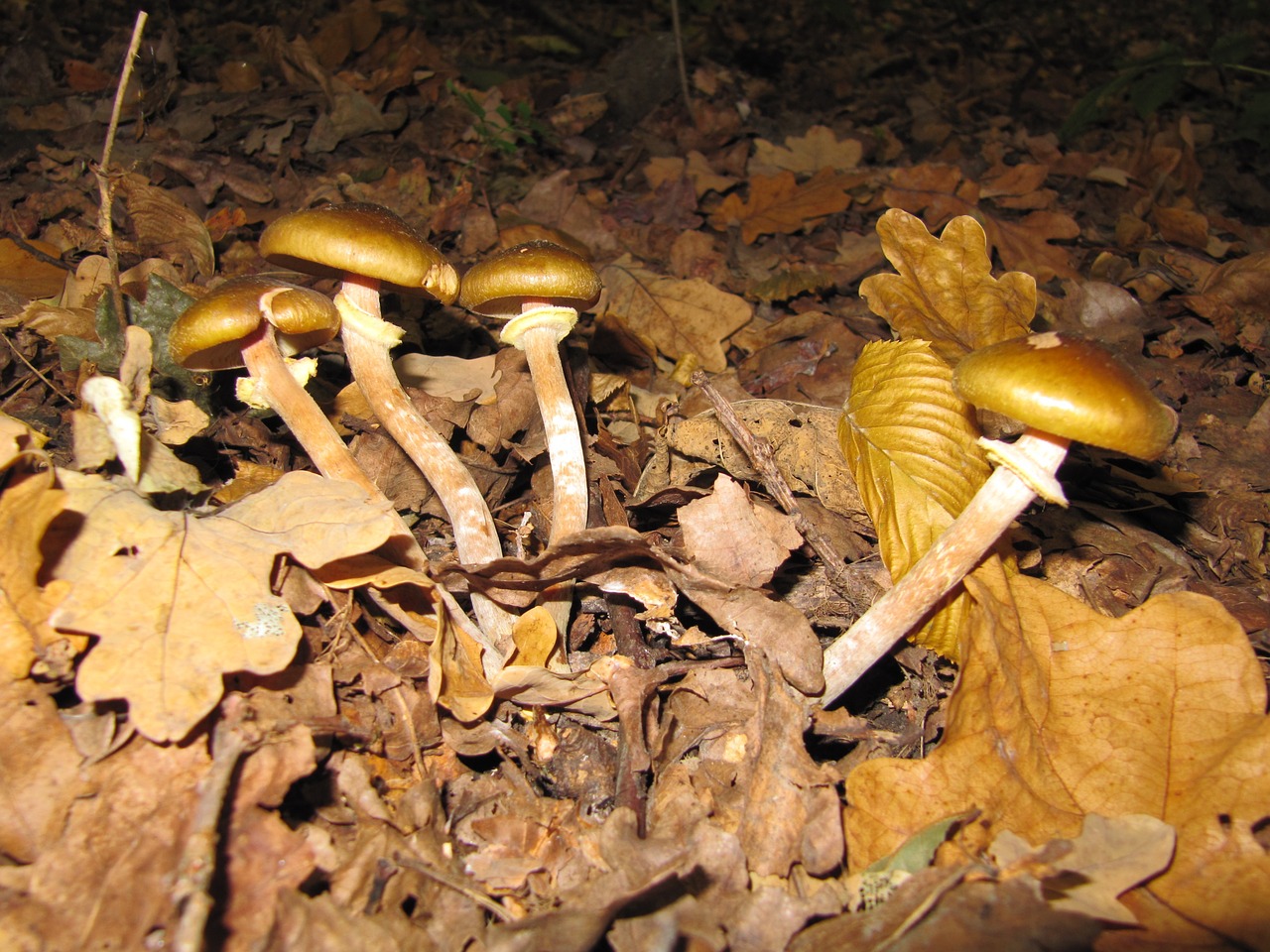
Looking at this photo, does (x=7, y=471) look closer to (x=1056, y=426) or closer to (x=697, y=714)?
(x=697, y=714)

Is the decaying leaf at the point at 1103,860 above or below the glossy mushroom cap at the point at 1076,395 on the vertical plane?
below

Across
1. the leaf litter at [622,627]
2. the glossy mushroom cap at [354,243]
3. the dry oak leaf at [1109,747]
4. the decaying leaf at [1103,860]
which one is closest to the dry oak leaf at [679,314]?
the leaf litter at [622,627]

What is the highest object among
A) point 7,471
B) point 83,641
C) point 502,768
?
point 7,471

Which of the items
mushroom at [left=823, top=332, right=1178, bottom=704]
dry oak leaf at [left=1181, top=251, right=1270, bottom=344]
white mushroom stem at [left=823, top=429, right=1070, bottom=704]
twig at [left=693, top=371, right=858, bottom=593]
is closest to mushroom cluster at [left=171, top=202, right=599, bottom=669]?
twig at [left=693, top=371, right=858, bottom=593]

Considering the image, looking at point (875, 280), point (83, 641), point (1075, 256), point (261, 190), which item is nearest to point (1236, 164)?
point (1075, 256)

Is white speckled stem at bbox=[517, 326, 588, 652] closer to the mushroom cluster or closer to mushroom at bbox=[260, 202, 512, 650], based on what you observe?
the mushroom cluster

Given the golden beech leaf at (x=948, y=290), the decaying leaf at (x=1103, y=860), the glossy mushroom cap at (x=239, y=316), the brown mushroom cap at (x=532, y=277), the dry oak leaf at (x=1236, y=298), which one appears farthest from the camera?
the dry oak leaf at (x=1236, y=298)

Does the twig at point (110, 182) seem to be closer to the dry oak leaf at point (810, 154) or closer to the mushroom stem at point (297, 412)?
the mushroom stem at point (297, 412)
